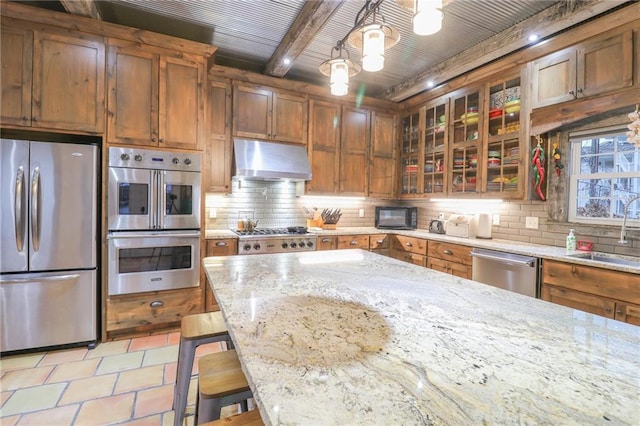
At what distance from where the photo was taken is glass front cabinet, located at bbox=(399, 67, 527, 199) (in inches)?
124

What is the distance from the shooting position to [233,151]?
3.54 m

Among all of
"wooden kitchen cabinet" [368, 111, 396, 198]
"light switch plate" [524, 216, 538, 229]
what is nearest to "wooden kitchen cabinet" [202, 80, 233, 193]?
"wooden kitchen cabinet" [368, 111, 396, 198]

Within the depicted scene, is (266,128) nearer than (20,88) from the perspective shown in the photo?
No

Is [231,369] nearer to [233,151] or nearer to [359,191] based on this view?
[233,151]

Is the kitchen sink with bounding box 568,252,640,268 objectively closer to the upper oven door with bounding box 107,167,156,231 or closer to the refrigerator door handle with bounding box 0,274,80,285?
the upper oven door with bounding box 107,167,156,231

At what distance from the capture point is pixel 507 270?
2.74 meters

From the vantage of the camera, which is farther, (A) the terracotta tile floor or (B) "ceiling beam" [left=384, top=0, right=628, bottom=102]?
(B) "ceiling beam" [left=384, top=0, right=628, bottom=102]

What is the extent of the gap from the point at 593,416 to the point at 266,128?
3.65 meters

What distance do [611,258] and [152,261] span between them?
13.1ft

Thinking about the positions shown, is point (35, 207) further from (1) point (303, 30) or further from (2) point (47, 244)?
(1) point (303, 30)

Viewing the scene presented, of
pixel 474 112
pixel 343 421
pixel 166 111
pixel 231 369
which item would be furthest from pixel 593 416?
pixel 474 112

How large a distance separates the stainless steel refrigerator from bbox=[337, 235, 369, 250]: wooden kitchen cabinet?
2526 mm

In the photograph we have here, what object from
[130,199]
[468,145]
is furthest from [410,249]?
[130,199]

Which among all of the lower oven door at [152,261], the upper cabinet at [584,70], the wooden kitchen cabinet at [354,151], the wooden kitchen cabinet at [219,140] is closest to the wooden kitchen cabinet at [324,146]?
the wooden kitchen cabinet at [354,151]
